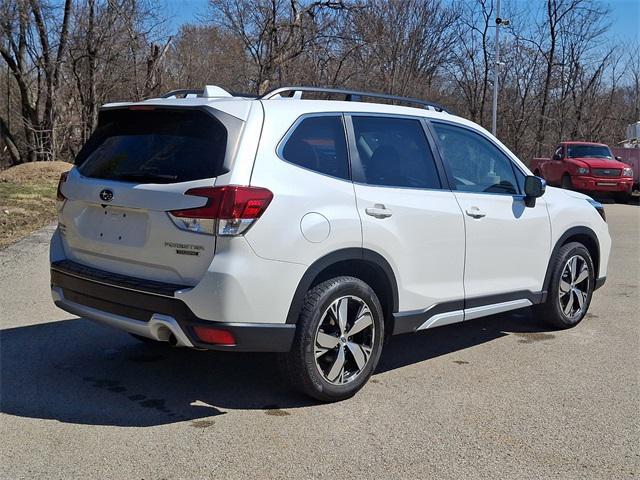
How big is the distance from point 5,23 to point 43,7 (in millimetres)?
1255

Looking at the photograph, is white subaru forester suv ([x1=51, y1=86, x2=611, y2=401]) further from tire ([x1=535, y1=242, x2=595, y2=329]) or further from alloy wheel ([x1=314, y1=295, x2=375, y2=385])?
tire ([x1=535, y1=242, x2=595, y2=329])

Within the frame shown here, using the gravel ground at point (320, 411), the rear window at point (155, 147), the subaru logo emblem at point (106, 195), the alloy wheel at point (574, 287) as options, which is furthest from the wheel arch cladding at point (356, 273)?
the alloy wheel at point (574, 287)

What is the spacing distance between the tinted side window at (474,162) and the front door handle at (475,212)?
17 cm

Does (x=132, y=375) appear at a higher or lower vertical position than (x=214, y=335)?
lower

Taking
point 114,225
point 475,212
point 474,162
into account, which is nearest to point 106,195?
point 114,225

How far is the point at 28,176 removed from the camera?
1809 cm

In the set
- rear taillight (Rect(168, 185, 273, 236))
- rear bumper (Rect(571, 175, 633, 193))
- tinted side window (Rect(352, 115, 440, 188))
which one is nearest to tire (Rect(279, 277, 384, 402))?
rear taillight (Rect(168, 185, 273, 236))

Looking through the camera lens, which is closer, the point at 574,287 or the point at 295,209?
the point at 295,209

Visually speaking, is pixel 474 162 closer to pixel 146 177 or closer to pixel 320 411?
pixel 320 411

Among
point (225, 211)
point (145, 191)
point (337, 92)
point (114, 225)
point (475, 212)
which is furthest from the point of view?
point (475, 212)

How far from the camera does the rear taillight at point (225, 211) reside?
12.5 ft

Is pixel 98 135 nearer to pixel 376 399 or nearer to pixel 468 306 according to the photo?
pixel 376 399

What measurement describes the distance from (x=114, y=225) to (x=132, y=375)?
1.20m

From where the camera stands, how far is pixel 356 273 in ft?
15.1
